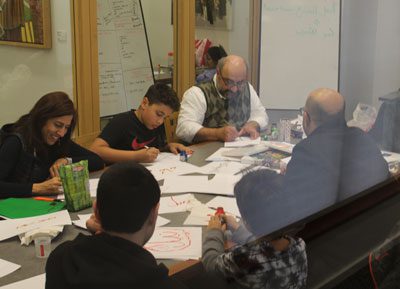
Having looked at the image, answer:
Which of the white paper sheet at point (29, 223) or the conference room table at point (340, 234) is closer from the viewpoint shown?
the white paper sheet at point (29, 223)

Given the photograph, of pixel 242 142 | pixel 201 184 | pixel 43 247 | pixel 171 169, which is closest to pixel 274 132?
pixel 242 142

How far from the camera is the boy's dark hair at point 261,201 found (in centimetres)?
167

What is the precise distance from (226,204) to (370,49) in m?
2.79

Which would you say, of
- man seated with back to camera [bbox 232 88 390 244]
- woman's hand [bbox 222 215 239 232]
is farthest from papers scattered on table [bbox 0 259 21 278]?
A: man seated with back to camera [bbox 232 88 390 244]

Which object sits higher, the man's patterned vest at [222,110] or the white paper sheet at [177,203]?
the man's patterned vest at [222,110]

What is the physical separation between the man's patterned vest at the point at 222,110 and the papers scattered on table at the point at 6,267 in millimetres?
2071

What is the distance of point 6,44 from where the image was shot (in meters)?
3.14

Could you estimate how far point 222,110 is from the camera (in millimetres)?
3354

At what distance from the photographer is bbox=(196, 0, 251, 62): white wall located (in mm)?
3918

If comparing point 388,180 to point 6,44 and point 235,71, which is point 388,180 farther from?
point 6,44

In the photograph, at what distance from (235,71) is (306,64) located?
65 centimetres

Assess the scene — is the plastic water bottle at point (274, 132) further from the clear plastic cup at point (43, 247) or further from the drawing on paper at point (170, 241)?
the clear plastic cup at point (43, 247)

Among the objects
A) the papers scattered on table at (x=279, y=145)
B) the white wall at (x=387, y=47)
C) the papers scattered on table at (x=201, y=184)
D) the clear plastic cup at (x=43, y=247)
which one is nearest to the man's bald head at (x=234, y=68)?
the papers scattered on table at (x=279, y=145)

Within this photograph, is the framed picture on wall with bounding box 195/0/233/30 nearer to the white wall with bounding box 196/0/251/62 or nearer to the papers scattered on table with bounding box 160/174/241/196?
the white wall with bounding box 196/0/251/62
